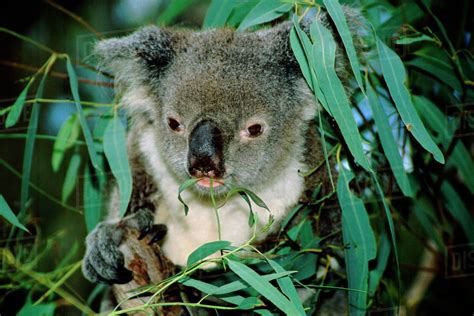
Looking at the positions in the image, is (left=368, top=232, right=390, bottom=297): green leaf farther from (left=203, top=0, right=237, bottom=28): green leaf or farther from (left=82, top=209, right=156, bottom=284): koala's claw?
(left=203, top=0, right=237, bottom=28): green leaf

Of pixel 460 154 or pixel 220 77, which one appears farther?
pixel 460 154

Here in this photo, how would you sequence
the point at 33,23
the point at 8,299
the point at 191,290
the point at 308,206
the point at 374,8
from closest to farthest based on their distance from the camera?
the point at 191,290 < the point at 308,206 < the point at 374,8 < the point at 8,299 < the point at 33,23

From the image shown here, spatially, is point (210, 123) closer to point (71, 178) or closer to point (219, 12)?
point (219, 12)

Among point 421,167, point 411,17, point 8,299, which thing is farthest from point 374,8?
point 8,299

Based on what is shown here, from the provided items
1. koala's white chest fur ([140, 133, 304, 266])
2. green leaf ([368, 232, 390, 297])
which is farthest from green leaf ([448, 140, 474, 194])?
koala's white chest fur ([140, 133, 304, 266])

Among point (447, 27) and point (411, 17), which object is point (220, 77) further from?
point (447, 27)

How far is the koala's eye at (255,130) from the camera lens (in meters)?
1.86

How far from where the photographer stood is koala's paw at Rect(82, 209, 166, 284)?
1896 mm

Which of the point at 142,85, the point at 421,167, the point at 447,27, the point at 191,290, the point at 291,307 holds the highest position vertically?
the point at 447,27

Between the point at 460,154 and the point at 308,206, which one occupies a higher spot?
the point at 460,154

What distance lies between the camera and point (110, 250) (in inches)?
76.5

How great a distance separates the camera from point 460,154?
7.18 feet

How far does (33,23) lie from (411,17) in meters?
2.25

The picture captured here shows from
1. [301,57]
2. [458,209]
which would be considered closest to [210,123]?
[301,57]
